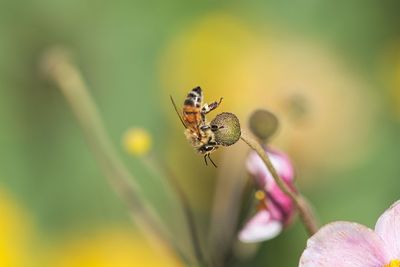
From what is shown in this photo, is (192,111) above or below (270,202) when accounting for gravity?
above

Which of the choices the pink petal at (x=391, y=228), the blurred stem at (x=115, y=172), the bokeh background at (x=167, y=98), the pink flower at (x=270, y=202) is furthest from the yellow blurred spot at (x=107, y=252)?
the pink petal at (x=391, y=228)

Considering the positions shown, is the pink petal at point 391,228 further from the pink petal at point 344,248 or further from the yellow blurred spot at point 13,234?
the yellow blurred spot at point 13,234

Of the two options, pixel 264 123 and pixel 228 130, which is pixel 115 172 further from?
pixel 228 130

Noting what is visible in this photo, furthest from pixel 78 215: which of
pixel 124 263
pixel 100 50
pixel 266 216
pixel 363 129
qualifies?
pixel 266 216

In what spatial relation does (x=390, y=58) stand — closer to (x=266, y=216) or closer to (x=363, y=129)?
(x=363, y=129)

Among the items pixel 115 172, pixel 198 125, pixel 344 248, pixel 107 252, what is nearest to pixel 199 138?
pixel 198 125

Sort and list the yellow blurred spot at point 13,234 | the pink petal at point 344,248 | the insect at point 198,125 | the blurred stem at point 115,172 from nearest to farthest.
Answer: the pink petal at point 344,248 → the insect at point 198,125 → the blurred stem at point 115,172 → the yellow blurred spot at point 13,234

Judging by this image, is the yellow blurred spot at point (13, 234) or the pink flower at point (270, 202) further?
the yellow blurred spot at point (13, 234)
